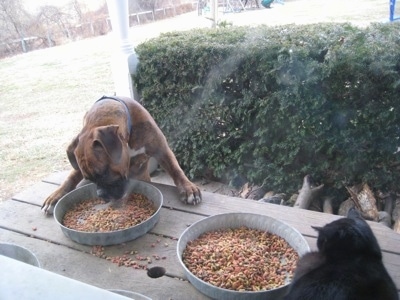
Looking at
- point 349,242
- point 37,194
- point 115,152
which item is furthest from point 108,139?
point 349,242

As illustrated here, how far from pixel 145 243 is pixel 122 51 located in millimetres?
2606

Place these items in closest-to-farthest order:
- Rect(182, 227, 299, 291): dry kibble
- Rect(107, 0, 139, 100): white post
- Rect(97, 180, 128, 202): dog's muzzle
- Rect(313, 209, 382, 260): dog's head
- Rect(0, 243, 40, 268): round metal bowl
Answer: Rect(313, 209, 382, 260): dog's head → Rect(182, 227, 299, 291): dry kibble → Rect(0, 243, 40, 268): round metal bowl → Rect(97, 180, 128, 202): dog's muzzle → Rect(107, 0, 139, 100): white post

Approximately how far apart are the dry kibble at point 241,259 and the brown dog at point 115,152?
47cm

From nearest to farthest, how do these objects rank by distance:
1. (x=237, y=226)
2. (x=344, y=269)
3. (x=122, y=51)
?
(x=344, y=269) < (x=237, y=226) < (x=122, y=51)

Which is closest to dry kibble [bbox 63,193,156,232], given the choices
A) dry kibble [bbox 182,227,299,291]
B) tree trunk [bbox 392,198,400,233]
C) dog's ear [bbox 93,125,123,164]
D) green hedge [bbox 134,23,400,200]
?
dog's ear [bbox 93,125,123,164]

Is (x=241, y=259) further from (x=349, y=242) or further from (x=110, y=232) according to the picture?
(x=110, y=232)

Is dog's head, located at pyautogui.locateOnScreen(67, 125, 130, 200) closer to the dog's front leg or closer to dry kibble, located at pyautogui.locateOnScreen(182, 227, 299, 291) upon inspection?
the dog's front leg

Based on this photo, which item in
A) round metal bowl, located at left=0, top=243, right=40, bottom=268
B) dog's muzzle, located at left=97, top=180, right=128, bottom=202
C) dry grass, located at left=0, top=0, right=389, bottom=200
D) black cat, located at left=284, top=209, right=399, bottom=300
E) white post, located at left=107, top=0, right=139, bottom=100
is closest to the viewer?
black cat, located at left=284, top=209, right=399, bottom=300

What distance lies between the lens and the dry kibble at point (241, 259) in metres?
1.56

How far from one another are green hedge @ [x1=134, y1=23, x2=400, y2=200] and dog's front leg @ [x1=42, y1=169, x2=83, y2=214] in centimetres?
170

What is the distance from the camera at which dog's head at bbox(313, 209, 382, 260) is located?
144 cm

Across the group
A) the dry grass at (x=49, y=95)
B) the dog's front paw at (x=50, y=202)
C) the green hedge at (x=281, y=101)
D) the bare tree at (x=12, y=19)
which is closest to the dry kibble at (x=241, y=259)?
the dog's front paw at (x=50, y=202)

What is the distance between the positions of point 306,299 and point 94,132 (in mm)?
1440

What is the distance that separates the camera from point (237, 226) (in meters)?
1.95
